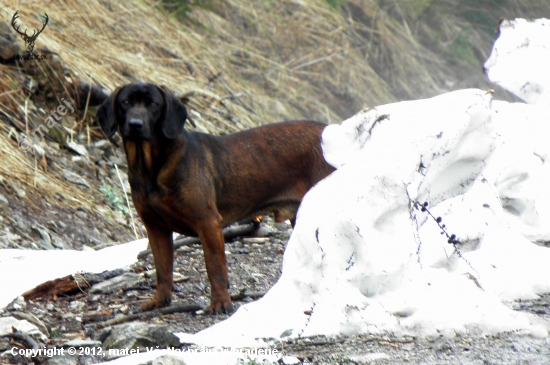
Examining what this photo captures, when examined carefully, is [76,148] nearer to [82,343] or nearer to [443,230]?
[82,343]

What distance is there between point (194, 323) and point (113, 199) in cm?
373

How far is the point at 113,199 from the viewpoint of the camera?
8.32 meters

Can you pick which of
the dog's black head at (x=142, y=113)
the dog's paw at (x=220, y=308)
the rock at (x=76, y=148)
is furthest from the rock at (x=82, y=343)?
the rock at (x=76, y=148)

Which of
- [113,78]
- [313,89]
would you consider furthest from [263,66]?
[113,78]

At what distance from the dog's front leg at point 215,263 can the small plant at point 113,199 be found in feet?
11.0

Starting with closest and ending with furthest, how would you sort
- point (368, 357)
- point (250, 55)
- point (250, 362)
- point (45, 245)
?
point (250, 362), point (368, 357), point (45, 245), point (250, 55)

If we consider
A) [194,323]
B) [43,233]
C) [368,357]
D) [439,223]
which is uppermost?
[43,233]

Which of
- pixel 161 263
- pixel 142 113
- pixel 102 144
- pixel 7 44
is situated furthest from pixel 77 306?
pixel 7 44

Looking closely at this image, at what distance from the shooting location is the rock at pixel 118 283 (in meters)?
5.71

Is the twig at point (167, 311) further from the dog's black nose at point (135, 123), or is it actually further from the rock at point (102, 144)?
the rock at point (102, 144)

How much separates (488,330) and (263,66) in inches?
410

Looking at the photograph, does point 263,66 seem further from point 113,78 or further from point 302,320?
point 302,320

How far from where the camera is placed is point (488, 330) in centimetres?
395

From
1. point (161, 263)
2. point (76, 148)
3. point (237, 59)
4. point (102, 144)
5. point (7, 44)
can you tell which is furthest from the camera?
point (237, 59)
